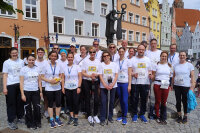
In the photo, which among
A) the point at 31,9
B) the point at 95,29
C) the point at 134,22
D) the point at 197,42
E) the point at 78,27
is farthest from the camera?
the point at 197,42

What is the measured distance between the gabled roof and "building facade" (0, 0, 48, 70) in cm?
7440

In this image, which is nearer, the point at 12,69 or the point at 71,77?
the point at 12,69

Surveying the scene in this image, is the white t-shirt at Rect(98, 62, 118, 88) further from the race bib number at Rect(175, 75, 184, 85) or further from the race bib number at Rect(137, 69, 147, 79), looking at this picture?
the race bib number at Rect(175, 75, 184, 85)

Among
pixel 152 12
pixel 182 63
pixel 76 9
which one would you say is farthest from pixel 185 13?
pixel 182 63

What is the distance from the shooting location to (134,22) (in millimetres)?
26734

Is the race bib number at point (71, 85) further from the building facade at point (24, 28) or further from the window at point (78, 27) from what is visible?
the window at point (78, 27)

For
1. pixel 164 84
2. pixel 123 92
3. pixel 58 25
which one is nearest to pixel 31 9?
pixel 58 25

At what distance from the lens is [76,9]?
18422 millimetres

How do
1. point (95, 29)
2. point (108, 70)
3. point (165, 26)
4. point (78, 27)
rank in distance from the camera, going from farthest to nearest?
1. point (165, 26)
2. point (95, 29)
3. point (78, 27)
4. point (108, 70)

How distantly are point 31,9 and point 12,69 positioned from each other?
13.5 meters

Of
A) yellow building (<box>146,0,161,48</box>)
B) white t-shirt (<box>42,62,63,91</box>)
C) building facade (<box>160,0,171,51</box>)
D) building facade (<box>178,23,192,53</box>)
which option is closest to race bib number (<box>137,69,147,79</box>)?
white t-shirt (<box>42,62,63,91</box>)

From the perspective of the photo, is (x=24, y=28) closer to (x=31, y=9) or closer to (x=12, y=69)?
(x=31, y=9)

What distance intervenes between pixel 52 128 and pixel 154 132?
2536 mm

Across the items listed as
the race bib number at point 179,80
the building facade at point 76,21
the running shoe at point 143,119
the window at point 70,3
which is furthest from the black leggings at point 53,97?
the window at point 70,3
